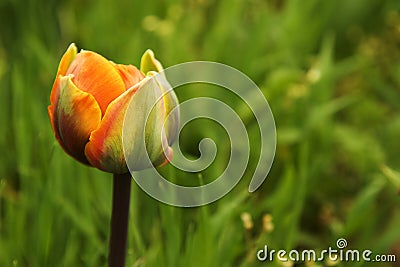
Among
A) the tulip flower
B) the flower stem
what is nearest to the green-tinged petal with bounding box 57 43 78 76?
the tulip flower

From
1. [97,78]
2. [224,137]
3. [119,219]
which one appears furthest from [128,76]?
[224,137]

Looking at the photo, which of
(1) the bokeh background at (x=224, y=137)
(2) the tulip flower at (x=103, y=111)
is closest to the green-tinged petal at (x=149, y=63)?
(2) the tulip flower at (x=103, y=111)

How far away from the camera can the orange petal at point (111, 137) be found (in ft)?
2.38

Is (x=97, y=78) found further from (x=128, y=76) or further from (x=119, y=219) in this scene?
(x=119, y=219)

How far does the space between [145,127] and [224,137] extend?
83 cm

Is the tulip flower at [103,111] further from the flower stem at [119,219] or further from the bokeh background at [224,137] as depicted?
the bokeh background at [224,137]

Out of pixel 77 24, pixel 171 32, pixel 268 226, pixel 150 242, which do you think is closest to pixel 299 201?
pixel 268 226

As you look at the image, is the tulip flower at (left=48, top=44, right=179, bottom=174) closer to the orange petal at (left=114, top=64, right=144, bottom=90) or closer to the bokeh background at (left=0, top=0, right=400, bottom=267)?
the orange petal at (left=114, top=64, right=144, bottom=90)

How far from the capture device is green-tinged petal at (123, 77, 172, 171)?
28.7 inches

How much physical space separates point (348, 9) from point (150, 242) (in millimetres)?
1004

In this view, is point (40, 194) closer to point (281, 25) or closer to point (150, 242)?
point (150, 242)

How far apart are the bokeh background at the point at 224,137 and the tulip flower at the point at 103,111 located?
0.24 m

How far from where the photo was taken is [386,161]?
1489mm

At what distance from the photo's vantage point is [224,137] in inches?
A: 61.4
